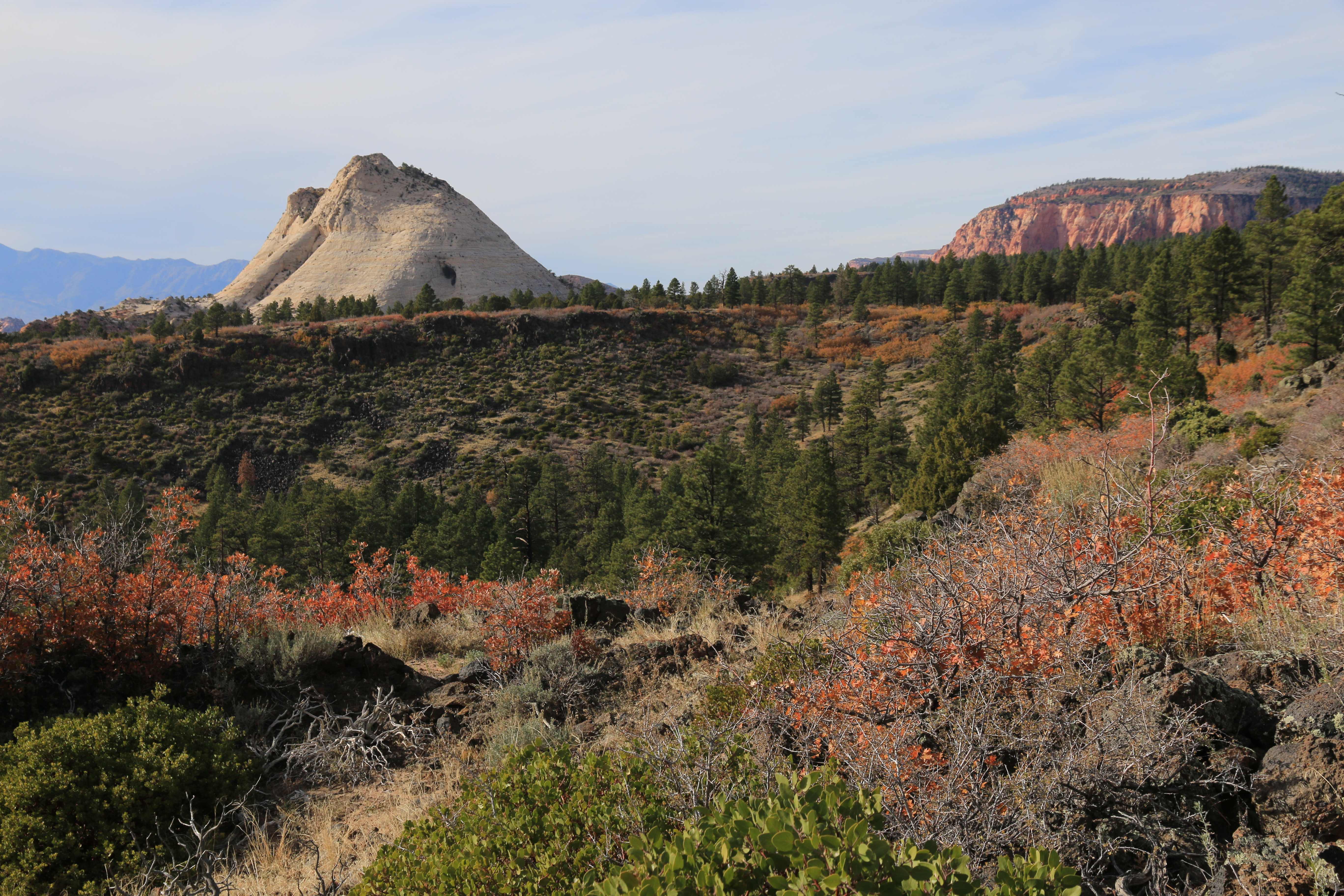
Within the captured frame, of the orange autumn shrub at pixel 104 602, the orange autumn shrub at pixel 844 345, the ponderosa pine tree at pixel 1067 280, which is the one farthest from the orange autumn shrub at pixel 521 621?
the ponderosa pine tree at pixel 1067 280

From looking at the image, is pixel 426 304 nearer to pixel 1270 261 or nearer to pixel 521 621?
pixel 521 621

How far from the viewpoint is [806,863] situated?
1.80 m

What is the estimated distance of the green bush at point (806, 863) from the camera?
1.71 meters

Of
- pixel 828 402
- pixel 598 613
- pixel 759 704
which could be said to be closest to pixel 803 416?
pixel 828 402

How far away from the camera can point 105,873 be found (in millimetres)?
3721

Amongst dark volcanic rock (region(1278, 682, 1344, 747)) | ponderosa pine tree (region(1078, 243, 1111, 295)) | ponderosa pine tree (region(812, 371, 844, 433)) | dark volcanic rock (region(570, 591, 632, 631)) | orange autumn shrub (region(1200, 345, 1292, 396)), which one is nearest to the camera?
dark volcanic rock (region(1278, 682, 1344, 747))

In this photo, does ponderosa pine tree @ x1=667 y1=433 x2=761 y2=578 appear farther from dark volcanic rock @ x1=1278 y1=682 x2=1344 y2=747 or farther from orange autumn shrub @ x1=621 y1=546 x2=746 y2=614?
dark volcanic rock @ x1=1278 y1=682 x2=1344 y2=747

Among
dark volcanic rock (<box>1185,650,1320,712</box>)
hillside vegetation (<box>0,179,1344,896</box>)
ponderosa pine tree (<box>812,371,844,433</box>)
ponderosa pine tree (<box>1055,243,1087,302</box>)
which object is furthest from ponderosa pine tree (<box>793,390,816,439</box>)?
dark volcanic rock (<box>1185,650,1320,712</box>)

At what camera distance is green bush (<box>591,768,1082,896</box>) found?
1.71 meters

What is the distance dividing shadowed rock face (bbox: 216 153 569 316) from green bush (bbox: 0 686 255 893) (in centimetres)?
7799

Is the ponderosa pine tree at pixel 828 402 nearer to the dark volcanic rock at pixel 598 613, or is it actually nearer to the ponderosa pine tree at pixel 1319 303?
the ponderosa pine tree at pixel 1319 303

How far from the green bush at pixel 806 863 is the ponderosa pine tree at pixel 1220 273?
46.6 meters

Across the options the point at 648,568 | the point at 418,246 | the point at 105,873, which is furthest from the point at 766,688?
the point at 418,246

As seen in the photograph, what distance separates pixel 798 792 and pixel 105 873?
3.98 metres
